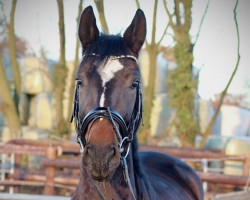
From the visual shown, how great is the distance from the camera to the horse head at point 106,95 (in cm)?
150

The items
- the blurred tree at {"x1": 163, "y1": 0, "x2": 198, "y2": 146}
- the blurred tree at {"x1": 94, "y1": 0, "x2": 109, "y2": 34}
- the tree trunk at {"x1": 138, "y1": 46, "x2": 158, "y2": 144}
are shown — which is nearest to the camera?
the blurred tree at {"x1": 163, "y1": 0, "x2": 198, "y2": 146}

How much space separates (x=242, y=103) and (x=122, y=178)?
23.8 meters

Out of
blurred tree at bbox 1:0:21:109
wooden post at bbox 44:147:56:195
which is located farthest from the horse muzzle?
blurred tree at bbox 1:0:21:109

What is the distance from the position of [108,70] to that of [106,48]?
0.17 metres

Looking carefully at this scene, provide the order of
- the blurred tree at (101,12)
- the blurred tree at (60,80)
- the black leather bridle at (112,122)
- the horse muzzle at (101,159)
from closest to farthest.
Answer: the horse muzzle at (101,159) → the black leather bridle at (112,122) → the blurred tree at (101,12) → the blurred tree at (60,80)

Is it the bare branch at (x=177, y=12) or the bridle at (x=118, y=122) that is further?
the bare branch at (x=177, y=12)

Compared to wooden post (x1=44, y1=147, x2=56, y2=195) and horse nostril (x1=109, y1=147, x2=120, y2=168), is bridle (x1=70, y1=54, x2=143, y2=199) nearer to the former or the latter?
horse nostril (x1=109, y1=147, x2=120, y2=168)

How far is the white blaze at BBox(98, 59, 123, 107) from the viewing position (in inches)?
67.0

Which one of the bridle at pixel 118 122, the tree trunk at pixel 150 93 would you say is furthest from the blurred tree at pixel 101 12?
the bridle at pixel 118 122

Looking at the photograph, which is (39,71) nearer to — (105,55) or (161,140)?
(161,140)

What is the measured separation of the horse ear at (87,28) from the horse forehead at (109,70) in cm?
28

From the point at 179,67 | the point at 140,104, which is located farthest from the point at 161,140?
the point at 140,104

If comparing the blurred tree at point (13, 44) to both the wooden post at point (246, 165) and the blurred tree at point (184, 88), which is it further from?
the wooden post at point (246, 165)

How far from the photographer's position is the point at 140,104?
1.96 m
